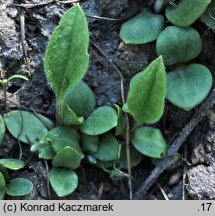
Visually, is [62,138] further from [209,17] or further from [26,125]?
[209,17]

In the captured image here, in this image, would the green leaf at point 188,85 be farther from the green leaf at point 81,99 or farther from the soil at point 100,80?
the green leaf at point 81,99

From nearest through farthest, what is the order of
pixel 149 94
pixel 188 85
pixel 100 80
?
pixel 149 94 < pixel 188 85 < pixel 100 80

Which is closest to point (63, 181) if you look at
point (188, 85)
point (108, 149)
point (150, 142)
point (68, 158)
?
point (68, 158)

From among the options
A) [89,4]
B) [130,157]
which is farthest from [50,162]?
[89,4]

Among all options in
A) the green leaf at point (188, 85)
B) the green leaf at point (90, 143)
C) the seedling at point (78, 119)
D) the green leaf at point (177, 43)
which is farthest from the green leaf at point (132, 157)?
the green leaf at point (177, 43)

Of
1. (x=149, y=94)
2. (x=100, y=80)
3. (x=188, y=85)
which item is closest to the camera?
(x=149, y=94)
